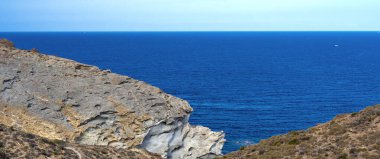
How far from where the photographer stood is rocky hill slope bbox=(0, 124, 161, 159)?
30547 millimetres

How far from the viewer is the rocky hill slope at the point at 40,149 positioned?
100 ft

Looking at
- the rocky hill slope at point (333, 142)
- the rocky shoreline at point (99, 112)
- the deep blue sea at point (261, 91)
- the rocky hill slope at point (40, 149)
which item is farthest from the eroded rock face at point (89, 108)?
the deep blue sea at point (261, 91)

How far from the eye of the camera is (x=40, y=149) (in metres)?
31.8

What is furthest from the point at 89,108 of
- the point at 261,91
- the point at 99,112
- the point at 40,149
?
the point at 261,91

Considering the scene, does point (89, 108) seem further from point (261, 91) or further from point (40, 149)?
point (261, 91)

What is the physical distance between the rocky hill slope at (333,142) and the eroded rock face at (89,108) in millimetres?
13647

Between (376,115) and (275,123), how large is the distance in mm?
44365

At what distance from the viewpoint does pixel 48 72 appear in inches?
2046

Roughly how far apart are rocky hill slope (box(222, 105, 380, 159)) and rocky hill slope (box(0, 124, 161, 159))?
375 inches

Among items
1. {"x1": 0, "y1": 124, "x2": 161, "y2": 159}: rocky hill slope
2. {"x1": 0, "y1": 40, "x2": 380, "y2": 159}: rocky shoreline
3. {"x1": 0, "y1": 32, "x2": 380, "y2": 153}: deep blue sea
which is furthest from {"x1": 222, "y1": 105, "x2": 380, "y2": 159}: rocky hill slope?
{"x1": 0, "y1": 32, "x2": 380, "y2": 153}: deep blue sea

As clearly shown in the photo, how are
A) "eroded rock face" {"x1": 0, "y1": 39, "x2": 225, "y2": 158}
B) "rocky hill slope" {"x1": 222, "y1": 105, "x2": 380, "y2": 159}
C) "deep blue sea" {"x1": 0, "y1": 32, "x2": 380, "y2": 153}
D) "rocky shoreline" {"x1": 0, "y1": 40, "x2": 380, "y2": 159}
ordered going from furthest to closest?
"deep blue sea" {"x1": 0, "y1": 32, "x2": 380, "y2": 153}
"eroded rock face" {"x1": 0, "y1": 39, "x2": 225, "y2": 158}
"rocky shoreline" {"x1": 0, "y1": 40, "x2": 380, "y2": 159}
"rocky hill slope" {"x1": 222, "y1": 105, "x2": 380, "y2": 159}

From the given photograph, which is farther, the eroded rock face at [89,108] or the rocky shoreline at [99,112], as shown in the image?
the eroded rock face at [89,108]

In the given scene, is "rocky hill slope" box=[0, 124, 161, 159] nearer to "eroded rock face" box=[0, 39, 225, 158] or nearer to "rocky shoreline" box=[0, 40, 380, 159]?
"rocky shoreline" box=[0, 40, 380, 159]

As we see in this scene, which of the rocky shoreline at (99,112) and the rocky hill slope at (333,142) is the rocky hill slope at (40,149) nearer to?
the rocky shoreline at (99,112)
